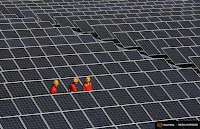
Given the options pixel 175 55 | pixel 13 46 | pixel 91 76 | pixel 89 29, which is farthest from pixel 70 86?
pixel 89 29

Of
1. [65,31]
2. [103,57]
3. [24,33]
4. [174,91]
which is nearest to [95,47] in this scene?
[103,57]

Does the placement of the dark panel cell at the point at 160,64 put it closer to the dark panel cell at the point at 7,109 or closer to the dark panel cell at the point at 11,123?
the dark panel cell at the point at 7,109

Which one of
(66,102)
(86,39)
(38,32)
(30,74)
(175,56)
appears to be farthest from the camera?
(38,32)

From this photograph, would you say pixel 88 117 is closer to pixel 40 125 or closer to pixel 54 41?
pixel 40 125

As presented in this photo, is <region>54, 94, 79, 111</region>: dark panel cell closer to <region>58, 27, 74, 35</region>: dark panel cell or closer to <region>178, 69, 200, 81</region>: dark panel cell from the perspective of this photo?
<region>178, 69, 200, 81</region>: dark panel cell

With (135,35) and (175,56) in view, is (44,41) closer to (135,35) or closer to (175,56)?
(135,35)

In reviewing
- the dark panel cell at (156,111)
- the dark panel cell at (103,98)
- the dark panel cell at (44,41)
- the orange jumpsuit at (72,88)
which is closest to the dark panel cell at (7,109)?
the orange jumpsuit at (72,88)
